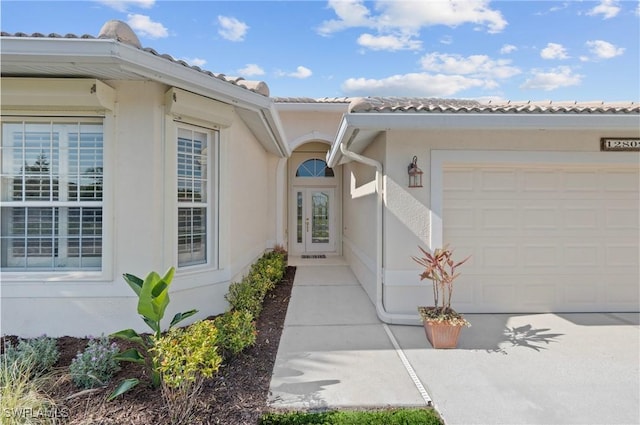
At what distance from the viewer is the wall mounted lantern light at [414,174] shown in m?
5.45

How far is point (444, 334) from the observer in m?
4.50

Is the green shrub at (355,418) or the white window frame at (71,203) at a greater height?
the white window frame at (71,203)

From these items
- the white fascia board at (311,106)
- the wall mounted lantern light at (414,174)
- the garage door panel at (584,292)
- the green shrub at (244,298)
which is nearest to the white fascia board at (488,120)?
the wall mounted lantern light at (414,174)

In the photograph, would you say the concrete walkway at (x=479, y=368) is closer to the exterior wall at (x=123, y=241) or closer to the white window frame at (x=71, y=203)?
the exterior wall at (x=123, y=241)

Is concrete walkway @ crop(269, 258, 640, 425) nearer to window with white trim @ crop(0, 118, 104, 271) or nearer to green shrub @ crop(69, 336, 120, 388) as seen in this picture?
green shrub @ crop(69, 336, 120, 388)

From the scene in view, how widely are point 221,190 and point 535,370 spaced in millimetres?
5585

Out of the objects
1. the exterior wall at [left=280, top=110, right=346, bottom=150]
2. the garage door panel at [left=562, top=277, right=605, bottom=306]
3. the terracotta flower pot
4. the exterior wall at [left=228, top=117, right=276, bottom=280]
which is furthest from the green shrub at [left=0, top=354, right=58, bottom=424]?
the exterior wall at [left=280, top=110, right=346, bottom=150]

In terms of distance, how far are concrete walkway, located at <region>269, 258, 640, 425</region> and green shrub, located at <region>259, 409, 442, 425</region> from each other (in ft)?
0.46

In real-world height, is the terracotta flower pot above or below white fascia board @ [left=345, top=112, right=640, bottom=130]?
below

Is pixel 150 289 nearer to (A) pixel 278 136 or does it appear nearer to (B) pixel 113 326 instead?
(B) pixel 113 326

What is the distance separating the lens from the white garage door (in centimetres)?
586

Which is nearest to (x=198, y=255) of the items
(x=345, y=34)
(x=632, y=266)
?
(x=632, y=266)

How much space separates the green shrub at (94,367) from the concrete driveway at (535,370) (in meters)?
3.62

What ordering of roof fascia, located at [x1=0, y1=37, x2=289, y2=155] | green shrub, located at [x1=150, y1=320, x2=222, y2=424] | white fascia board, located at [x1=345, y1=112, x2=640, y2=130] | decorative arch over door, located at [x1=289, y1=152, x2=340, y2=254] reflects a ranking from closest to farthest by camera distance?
green shrub, located at [x1=150, y1=320, x2=222, y2=424]
roof fascia, located at [x1=0, y1=37, x2=289, y2=155]
white fascia board, located at [x1=345, y1=112, x2=640, y2=130]
decorative arch over door, located at [x1=289, y1=152, x2=340, y2=254]
